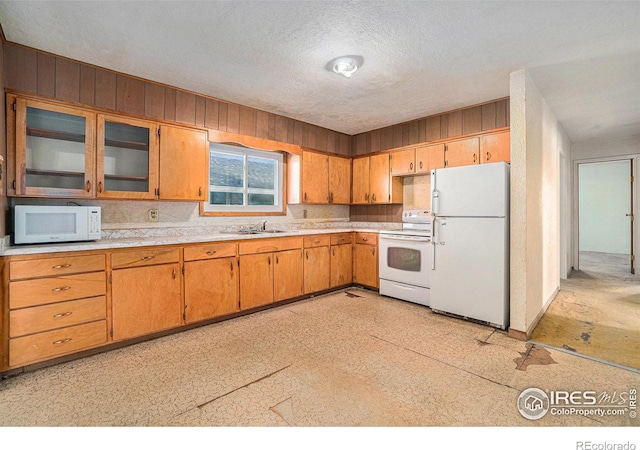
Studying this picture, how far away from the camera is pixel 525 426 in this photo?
170 centimetres

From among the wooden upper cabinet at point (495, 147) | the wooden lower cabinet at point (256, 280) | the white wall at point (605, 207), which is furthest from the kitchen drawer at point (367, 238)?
the white wall at point (605, 207)

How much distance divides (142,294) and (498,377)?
2946 millimetres

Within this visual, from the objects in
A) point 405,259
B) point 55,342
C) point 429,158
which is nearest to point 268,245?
point 405,259

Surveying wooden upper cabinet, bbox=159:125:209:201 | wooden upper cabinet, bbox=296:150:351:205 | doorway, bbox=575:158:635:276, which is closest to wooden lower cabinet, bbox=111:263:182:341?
wooden upper cabinet, bbox=159:125:209:201

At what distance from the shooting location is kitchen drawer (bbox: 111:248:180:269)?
2.61 meters

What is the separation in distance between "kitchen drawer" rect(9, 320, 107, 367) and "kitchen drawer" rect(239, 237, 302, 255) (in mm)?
1422

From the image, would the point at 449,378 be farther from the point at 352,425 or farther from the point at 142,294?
the point at 142,294

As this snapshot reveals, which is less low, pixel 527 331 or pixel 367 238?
pixel 367 238

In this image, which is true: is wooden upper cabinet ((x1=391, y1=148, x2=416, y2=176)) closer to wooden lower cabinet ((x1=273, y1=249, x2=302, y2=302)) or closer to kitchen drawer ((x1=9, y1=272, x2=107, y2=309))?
wooden lower cabinet ((x1=273, y1=249, x2=302, y2=302))

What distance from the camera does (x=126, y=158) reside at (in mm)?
2982

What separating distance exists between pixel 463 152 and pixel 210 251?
3.24 metres

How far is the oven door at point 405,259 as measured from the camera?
12.5ft

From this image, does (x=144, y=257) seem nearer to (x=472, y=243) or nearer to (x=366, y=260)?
(x=366, y=260)
